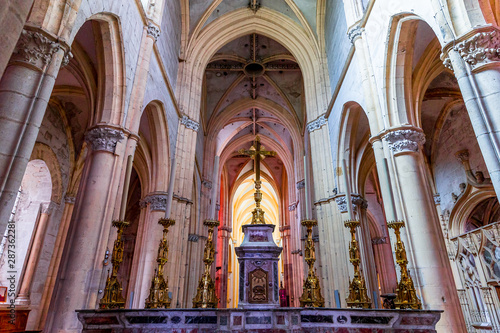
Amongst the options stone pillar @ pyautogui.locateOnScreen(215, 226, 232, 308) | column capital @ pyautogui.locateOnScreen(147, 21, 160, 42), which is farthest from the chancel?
stone pillar @ pyautogui.locateOnScreen(215, 226, 232, 308)

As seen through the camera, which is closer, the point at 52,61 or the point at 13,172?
the point at 13,172

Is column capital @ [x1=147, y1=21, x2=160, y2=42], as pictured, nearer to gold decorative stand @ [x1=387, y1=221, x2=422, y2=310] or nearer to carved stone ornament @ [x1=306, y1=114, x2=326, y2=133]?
carved stone ornament @ [x1=306, y1=114, x2=326, y2=133]

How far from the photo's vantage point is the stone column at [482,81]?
381 cm

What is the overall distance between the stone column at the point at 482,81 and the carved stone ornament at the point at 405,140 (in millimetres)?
1961

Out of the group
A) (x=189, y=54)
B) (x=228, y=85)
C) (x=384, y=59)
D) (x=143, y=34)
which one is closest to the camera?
(x=384, y=59)

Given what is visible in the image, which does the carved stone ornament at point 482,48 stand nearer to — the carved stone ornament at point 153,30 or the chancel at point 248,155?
the chancel at point 248,155

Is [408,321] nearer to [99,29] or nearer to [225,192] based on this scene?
[99,29]

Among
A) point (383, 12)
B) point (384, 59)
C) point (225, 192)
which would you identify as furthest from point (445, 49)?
point (225, 192)

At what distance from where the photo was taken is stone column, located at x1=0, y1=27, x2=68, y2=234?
10.6 feet

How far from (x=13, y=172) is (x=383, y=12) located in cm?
738

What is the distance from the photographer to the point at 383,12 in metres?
7.01

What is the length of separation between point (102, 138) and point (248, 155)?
3.54 m

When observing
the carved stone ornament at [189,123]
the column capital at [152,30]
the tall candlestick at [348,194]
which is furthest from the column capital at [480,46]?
the carved stone ornament at [189,123]

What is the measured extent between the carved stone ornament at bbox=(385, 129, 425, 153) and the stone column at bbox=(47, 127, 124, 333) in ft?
17.7
